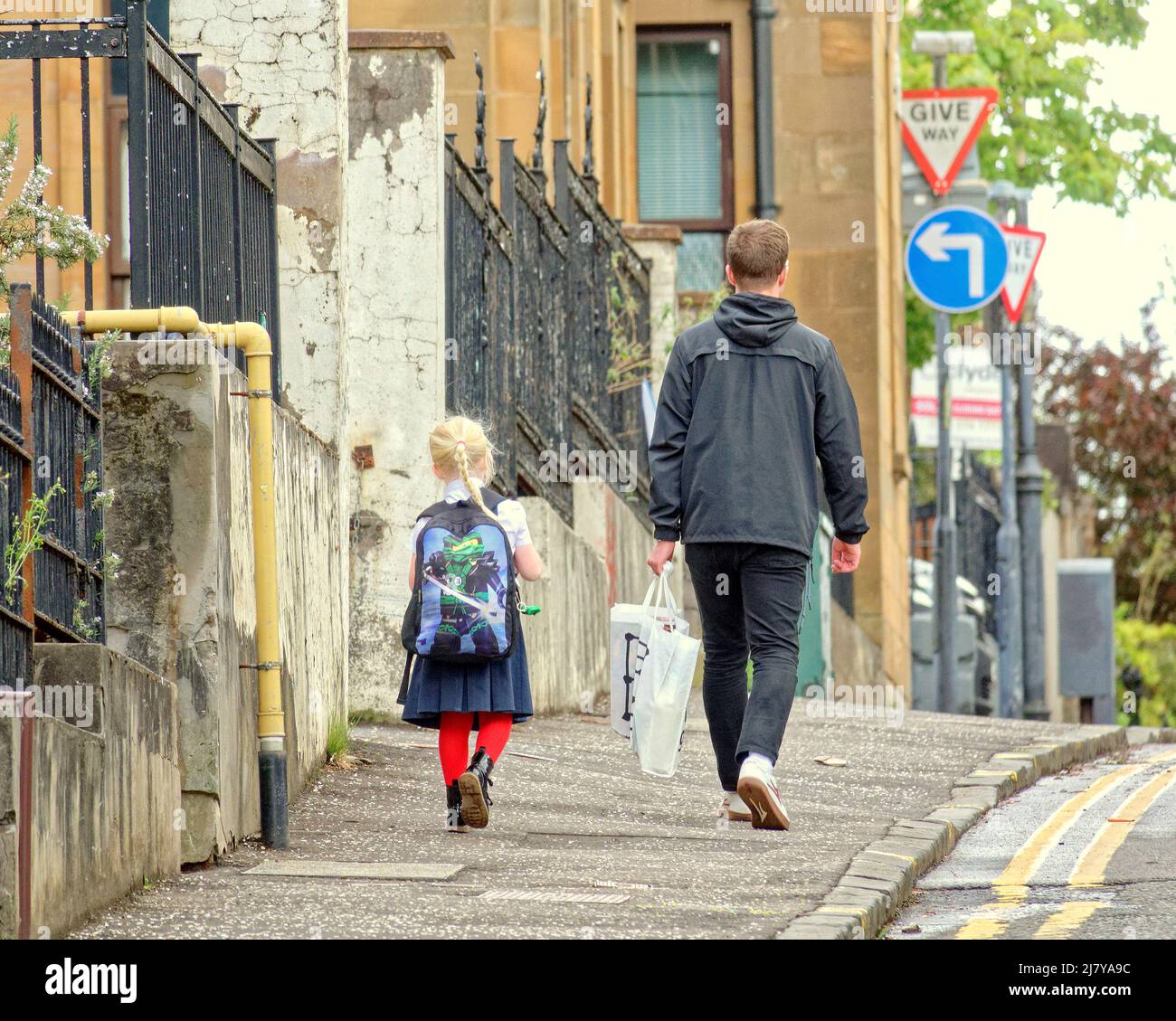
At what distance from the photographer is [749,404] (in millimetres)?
7832

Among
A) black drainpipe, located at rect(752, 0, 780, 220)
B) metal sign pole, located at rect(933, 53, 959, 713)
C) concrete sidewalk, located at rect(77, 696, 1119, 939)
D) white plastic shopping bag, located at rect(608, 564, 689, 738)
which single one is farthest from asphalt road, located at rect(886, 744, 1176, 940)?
black drainpipe, located at rect(752, 0, 780, 220)

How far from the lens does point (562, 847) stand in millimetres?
7828

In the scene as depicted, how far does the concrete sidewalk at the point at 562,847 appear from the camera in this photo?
20.2 feet

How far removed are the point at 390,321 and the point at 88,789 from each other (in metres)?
4.84

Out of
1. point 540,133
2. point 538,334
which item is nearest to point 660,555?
point 540,133

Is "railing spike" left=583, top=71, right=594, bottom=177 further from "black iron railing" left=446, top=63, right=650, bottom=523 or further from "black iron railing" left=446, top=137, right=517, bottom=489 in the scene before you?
"black iron railing" left=446, top=137, right=517, bottom=489

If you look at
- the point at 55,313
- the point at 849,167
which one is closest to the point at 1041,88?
the point at 849,167

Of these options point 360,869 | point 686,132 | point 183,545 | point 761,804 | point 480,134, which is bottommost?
point 360,869

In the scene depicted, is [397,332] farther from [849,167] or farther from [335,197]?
[849,167]

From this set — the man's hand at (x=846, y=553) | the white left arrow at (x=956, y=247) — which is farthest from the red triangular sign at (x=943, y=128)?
the man's hand at (x=846, y=553)

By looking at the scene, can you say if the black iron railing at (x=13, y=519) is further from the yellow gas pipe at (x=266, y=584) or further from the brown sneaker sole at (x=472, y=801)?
the brown sneaker sole at (x=472, y=801)

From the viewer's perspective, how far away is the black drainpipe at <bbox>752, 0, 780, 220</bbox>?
20578 millimetres

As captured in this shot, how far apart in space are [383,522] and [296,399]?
42.8 inches

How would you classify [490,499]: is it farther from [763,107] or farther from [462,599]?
[763,107]
